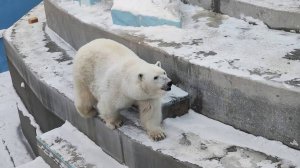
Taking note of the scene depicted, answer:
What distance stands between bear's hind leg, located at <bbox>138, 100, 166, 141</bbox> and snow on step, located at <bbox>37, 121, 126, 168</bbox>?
589mm

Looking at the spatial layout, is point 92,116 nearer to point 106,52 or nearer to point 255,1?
point 106,52

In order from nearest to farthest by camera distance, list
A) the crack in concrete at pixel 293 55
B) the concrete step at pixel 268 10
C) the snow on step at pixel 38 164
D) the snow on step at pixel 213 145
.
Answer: the snow on step at pixel 213 145 < the crack in concrete at pixel 293 55 < the concrete step at pixel 268 10 < the snow on step at pixel 38 164

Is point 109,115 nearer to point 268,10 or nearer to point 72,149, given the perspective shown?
point 72,149

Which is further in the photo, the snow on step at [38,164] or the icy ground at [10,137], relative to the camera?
the icy ground at [10,137]

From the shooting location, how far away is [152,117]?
3.75 m

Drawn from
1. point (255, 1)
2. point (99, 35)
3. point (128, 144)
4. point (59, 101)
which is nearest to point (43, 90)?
point (59, 101)

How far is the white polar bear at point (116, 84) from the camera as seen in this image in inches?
139

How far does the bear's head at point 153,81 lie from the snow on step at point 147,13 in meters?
1.47

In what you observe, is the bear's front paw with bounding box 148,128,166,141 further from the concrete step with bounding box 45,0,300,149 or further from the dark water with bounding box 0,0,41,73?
the dark water with bounding box 0,0,41,73

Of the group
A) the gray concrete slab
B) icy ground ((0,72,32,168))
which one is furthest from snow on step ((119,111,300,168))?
icy ground ((0,72,32,168))

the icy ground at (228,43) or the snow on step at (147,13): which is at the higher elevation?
the snow on step at (147,13)

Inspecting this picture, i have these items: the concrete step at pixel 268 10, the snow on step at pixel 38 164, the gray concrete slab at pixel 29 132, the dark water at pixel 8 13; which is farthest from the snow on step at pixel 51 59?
the dark water at pixel 8 13

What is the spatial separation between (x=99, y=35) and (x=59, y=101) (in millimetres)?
906

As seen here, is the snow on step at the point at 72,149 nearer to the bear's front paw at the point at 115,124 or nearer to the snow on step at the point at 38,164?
the snow on step at the point at 38,164
